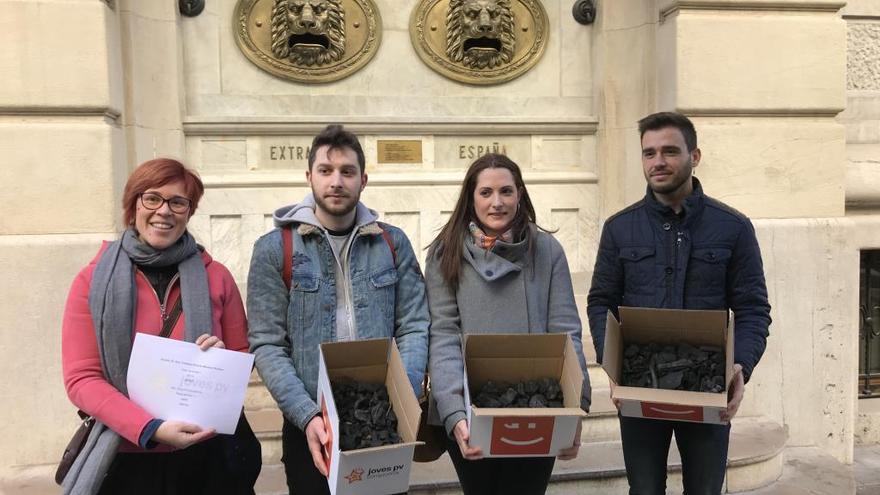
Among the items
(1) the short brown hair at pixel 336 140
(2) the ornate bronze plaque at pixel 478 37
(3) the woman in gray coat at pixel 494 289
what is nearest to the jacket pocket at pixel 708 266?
(3) the woman in gray coat at pixel 494 289

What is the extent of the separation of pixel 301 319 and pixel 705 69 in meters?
3.60

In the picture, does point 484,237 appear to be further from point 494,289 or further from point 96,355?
point 96,355

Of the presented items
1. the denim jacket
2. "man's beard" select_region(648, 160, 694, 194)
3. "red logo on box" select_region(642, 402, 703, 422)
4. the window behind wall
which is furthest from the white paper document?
the window behind wall

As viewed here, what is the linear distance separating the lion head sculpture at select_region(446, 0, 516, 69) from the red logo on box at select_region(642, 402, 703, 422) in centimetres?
357

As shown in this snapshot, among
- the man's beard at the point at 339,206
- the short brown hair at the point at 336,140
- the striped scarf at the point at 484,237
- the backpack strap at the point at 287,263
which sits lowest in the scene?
the backpack strap at the point at 287,263

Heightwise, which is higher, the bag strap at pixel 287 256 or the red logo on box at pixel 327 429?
the bag strap at pixel 287 256

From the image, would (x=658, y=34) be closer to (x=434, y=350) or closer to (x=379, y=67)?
(x=379, y=67)

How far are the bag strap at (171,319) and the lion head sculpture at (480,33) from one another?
3574 mm

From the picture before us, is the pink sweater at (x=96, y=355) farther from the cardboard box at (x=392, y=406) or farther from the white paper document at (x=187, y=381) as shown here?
the cardboard box at (x=392, y=406)

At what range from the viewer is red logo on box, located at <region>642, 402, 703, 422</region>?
2.27 m

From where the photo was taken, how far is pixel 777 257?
477 centimetres

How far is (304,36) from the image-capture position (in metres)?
5.13

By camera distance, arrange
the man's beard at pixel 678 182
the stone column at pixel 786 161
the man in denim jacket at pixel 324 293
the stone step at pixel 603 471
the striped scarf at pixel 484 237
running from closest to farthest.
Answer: the man in denim jacket at pixel 324 293
the striped scarf at pixel 484 237
the man's beard at pixel 678 182
the stone step at pixel 603 471
the stone column at pixel 786 161

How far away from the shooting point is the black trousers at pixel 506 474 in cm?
247
